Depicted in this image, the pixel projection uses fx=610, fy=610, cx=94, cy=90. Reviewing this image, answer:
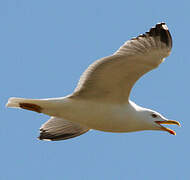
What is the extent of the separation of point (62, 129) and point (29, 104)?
1.37 metres

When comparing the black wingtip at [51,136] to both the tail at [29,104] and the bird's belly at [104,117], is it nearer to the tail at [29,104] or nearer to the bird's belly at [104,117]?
the bird's belly at [104,117]

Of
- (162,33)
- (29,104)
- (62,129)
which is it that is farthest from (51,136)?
(162,33)

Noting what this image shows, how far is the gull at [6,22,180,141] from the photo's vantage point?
9.45 m

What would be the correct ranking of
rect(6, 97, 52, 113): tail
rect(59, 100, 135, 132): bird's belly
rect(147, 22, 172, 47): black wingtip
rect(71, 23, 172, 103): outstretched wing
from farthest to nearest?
1. rect(59, 100, 135, 132): bird's belly
2. rect(6, 97, 52, 113): tail
3. rect(147, 22, 172, 47): black wingtip
4. rect(71, 23, 172, 103): outstretched wing

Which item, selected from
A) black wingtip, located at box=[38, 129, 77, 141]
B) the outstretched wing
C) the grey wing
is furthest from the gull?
black wingtip, located at box=[38, 129, 77, 141]

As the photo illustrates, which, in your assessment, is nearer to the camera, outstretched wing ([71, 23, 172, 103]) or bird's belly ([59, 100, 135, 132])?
outstretched wing ([71, 23, 172, 103])

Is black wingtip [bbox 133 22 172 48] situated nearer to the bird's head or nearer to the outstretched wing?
the outstretched wing

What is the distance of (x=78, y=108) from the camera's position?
9.87 meters

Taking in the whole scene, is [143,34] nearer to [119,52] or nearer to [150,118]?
[119,52]

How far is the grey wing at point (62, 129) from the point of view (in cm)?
1098

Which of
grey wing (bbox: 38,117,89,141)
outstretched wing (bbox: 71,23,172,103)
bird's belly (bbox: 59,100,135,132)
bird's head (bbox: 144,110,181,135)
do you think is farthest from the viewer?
grey wing (bbox: 38,117,89,141)

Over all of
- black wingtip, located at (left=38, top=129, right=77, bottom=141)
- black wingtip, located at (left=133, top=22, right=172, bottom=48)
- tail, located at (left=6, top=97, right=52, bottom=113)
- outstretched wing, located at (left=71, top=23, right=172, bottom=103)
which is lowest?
black wingtip, located at (left=38, top=129, right=77, bottom=141)

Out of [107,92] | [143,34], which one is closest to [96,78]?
[107,92]

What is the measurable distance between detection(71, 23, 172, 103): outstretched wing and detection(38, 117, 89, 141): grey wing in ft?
3.68
